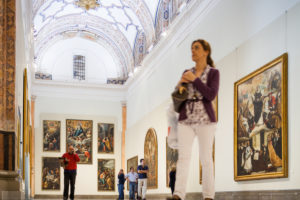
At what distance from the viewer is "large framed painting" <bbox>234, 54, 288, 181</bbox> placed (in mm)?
10391

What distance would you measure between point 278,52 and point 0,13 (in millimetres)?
6769

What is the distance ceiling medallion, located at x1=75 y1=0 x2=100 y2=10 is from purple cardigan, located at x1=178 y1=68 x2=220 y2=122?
23.4m

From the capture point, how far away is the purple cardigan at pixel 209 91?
5219mm

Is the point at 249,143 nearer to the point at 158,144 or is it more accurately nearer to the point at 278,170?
the point at 278,170

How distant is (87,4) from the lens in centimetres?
2784

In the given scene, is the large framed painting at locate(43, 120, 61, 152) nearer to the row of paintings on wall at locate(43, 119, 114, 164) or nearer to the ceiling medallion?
the row of paintings on wall at locate(43, 119, 114, 164)

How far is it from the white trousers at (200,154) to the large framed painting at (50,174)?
25798 millimetres

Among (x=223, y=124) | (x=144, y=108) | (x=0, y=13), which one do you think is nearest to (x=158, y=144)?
(x=144, y=108)

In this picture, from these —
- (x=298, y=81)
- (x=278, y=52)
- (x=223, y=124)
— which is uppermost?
(x=278, y=52)

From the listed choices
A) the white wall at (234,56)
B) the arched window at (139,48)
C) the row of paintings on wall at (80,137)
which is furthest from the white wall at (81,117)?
the white wall at (234,56)

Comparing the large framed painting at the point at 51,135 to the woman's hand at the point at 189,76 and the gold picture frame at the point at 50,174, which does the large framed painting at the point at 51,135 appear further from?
A: the woman's hand at the point at 189,76

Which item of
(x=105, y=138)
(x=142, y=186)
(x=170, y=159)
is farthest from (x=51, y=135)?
(x=170, y=159)

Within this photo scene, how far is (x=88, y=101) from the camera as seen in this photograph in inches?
1250

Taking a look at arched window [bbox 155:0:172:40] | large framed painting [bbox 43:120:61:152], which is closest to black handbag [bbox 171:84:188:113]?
arched window [bbox 155:0:172:40]
